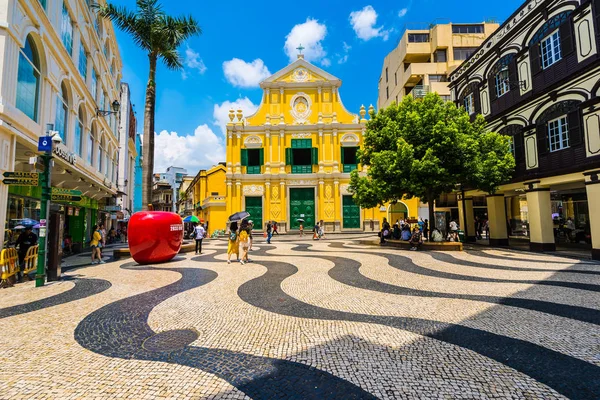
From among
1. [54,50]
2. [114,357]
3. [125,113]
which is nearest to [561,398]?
[114,357]

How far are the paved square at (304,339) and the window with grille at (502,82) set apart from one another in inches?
480

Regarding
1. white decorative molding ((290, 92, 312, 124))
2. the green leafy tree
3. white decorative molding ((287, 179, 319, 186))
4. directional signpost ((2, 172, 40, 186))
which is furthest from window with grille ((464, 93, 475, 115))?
directional signpost ((2, 172, 40, 186))

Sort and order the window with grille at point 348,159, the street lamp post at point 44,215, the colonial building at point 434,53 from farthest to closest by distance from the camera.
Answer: the colonial building at point 434,53
the window with grille at point 348,159
the street lamp post at point 44,215

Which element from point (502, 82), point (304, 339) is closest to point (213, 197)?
point (502, 82)

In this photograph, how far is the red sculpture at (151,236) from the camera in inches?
445

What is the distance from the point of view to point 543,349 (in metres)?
3.93

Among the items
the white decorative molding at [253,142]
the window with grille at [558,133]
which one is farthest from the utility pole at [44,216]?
the white decorative molding at [253,142]

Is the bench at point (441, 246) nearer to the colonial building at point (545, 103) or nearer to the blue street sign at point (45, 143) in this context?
the colonial building at point (545, 103)

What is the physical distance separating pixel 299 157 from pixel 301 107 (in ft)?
17.8

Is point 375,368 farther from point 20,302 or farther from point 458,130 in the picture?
point 458,130

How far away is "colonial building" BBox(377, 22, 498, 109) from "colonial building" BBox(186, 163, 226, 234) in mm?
22619

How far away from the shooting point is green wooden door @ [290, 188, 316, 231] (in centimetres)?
3152

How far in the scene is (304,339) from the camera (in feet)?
14.0

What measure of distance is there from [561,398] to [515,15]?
1941cm
